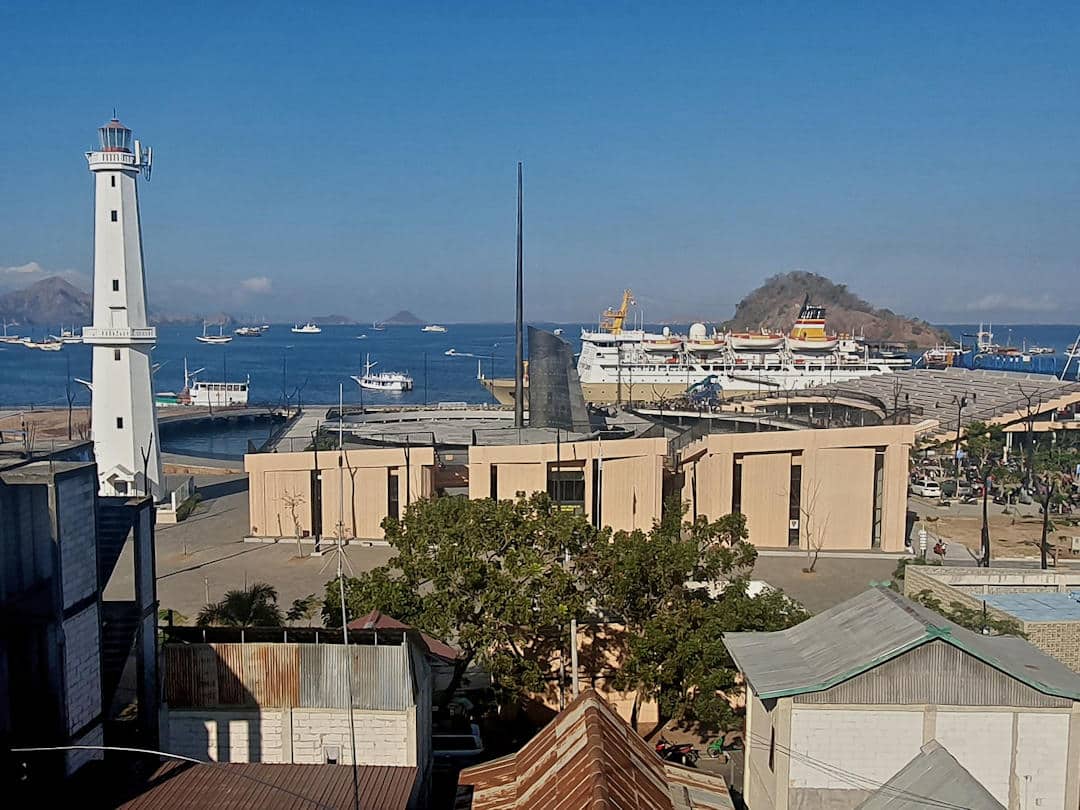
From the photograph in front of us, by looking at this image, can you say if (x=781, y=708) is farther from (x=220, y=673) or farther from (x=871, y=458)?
(x=871, y=458)

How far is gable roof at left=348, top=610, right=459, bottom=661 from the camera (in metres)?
12.9

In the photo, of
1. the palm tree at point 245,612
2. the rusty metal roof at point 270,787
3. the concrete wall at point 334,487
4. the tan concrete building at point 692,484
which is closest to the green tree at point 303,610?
the palm tree at point 245,612

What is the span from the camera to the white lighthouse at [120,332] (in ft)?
84.0

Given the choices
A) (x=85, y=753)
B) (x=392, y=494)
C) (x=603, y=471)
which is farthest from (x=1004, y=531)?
(x=85, y=753)

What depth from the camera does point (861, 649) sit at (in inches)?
388

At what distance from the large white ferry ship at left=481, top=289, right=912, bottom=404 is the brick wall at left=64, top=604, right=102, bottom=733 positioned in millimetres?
54290

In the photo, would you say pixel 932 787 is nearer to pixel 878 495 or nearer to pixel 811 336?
pixel 878 495

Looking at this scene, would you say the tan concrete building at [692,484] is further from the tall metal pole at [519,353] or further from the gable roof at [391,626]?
the gable roof at [391,626]

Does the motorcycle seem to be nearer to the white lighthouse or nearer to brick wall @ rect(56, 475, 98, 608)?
brick wall @ rect(56, 475, 98, 608)

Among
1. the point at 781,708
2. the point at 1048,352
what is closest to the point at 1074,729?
the point at 781,708

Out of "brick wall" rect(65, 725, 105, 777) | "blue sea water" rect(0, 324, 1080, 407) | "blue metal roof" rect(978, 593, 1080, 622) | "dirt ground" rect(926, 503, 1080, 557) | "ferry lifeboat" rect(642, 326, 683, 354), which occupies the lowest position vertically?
"blue sea water" rect(0, 324, 1080, 407)

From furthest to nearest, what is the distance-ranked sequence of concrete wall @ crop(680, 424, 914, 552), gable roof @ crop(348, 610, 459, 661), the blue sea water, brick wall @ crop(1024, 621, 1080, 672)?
the blue sea water
concrete wall @ crop(680, 424, 914, 552)
brick wall @ crop(1024, 621, 1080, 672)
gable roof @ crop(348, 610, 459, 661)

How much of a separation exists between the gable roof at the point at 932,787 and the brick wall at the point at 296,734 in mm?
4605

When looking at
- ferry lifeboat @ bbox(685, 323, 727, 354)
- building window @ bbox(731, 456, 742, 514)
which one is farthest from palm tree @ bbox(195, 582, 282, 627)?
ferry lifeboat @ bbox(685, 323, 727, 354)
